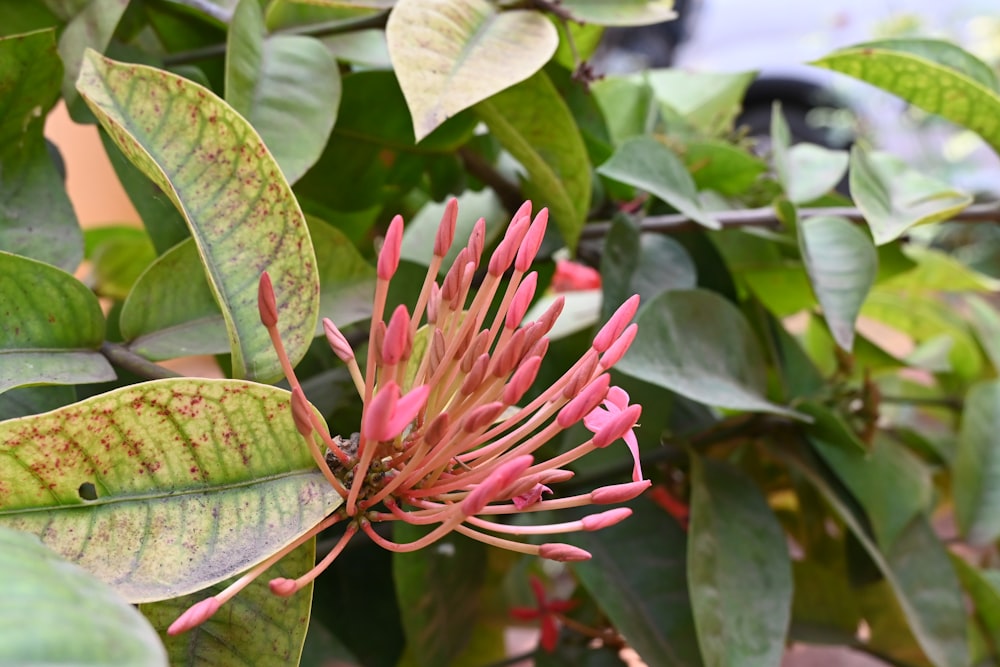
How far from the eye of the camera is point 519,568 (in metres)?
0.45

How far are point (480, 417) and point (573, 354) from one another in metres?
0.21

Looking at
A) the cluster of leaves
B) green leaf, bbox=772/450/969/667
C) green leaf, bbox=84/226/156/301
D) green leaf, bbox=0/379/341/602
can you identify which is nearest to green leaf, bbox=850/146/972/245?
the cluster of leaves

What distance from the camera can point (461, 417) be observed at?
18 centimetres

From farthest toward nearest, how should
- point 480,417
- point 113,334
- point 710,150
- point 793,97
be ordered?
point 793,97
point 710,150
point 113,334
point 480,417

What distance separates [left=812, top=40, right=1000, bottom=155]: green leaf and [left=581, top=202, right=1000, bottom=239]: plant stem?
1.2 inches

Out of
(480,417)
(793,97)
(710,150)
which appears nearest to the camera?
(480,417)

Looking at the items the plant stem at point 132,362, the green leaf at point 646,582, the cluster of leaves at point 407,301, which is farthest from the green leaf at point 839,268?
the plant stem at point 132,362

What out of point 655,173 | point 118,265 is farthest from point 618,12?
point 118,265

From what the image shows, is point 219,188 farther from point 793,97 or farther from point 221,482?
point 793,97

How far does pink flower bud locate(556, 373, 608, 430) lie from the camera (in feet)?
0.56

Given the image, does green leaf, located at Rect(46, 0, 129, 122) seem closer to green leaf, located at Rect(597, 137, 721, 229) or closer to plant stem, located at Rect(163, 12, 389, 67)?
plant stem, located at Rect(163, 12, 389, 67)

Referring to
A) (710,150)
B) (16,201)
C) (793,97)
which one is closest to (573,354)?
(710,150)

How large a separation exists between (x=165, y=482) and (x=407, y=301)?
6.8 inches

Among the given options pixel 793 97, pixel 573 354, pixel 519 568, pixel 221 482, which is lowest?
pixel 793 97
